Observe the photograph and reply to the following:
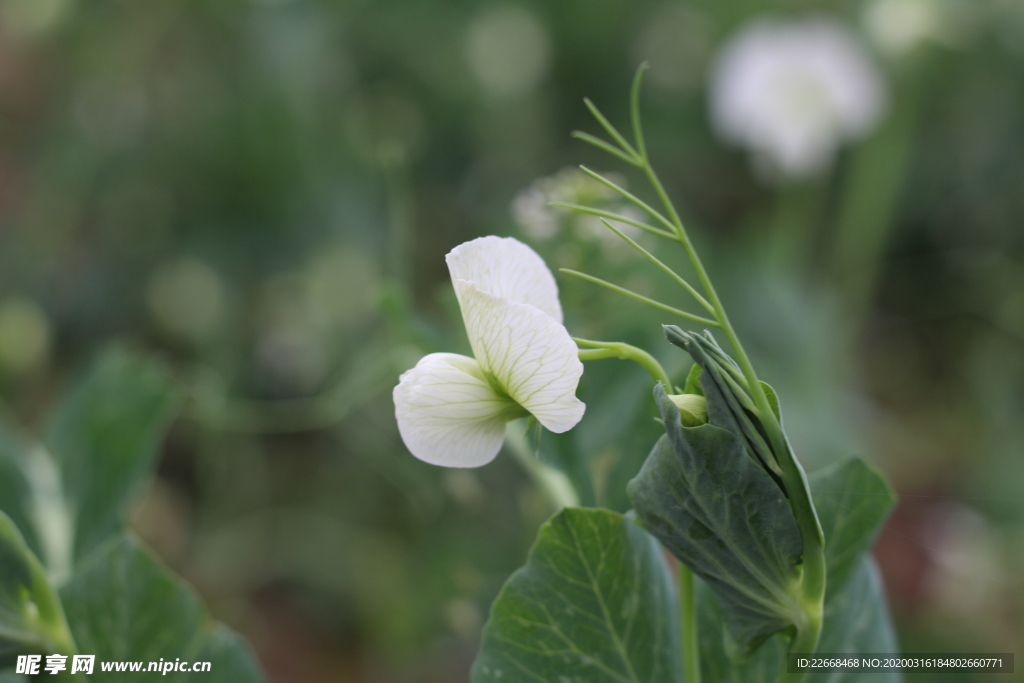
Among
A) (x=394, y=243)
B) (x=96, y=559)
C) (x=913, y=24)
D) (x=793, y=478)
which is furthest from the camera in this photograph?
(x=913, y=24)

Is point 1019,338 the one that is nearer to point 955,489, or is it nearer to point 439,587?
point 955,489

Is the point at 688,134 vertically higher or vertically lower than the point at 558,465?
lower

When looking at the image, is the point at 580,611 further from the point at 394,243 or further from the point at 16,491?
the point at 394,243

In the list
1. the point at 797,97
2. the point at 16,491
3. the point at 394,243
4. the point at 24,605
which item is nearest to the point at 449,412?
the point at 24,605

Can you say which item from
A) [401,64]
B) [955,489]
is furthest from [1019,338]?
[401,64]

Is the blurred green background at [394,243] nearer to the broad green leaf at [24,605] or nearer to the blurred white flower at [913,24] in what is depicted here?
the blurred white flower at [913,24]

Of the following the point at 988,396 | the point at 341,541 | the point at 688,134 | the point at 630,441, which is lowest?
the point at 341,541

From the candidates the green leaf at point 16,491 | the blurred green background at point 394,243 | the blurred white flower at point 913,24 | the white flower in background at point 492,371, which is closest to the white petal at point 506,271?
the white flower in background at point 492,371

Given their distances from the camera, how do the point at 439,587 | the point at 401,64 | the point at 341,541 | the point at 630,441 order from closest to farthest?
the point at 630,441, the point at 439,587, the point at 341,541, the point at 401,64
